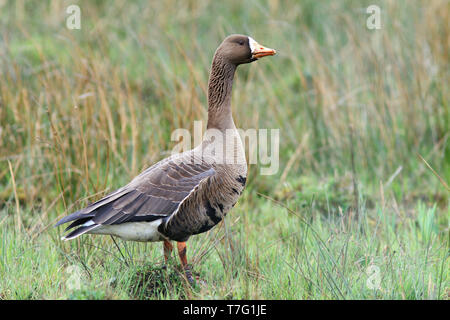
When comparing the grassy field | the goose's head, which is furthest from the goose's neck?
the grassy field

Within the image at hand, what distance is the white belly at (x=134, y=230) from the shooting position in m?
3.81

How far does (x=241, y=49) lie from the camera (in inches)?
168

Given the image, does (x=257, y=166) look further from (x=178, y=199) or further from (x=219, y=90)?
(x=178, y=199)

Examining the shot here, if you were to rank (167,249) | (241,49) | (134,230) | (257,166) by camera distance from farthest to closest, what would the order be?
(257,166), (241,49), (167,249), (134,230)

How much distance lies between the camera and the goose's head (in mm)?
4270

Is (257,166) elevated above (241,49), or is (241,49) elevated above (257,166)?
(241,49)

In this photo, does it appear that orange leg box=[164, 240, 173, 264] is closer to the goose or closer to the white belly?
the goose

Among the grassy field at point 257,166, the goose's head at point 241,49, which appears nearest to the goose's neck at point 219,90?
the goose's head at point 241,49

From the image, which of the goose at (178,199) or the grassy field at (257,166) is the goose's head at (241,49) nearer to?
the goose at (178,199)

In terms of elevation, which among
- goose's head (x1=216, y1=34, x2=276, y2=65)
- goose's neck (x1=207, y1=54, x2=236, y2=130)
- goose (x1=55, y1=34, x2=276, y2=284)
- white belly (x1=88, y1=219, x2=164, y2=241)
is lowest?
white belly (x1=88, y1=219, x2=164, y2=241)

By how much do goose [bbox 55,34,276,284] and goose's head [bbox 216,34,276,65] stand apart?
1.55 ft

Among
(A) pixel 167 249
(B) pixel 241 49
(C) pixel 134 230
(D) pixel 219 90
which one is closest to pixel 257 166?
(D) pixel 219 90

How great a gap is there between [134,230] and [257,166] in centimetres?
237

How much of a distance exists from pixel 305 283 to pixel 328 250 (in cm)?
27
